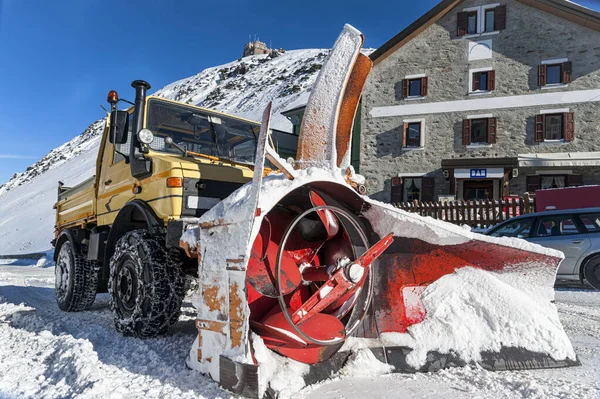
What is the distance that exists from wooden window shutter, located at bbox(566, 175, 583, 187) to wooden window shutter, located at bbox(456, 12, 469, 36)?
8.88 metres

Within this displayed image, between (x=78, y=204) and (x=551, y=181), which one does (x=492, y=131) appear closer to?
(x=551, y=181)

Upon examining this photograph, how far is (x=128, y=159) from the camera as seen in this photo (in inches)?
174

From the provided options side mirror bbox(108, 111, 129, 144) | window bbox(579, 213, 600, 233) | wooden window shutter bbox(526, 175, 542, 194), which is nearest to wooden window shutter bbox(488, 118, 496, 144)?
wooden window shutter bbox(526, 175, 542, 194)

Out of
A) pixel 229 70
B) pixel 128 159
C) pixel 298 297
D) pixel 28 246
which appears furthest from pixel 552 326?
pixel 229 70

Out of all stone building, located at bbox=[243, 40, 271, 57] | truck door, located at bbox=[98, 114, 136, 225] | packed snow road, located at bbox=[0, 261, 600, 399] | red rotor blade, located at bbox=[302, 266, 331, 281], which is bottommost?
packed snow road, located at bbox=[0, 261, 600, 399]

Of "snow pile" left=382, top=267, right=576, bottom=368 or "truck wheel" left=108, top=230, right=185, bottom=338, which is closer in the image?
"snow pile" left=382, top=267, right=576, bottom=368

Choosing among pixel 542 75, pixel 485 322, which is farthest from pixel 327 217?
pixel 542 75

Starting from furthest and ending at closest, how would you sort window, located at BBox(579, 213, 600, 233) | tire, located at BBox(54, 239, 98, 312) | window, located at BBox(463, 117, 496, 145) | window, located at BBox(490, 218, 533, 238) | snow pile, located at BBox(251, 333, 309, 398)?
window, located at BBox(463, 117, 496, 145), window, located at BBox(490, 218, 533, 238), window, located at BBox(579, 213, 600, 233), tire, located at BBox(54, 239, 98, 312), snow pile, located at BBox(251, 333, 309, 398)

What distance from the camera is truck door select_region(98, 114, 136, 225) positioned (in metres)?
4.43

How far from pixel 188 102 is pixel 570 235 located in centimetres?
2807

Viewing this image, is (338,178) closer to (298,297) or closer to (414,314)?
(298,297)

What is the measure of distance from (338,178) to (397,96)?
73.3 ft

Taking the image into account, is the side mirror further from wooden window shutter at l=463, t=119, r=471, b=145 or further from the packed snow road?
wooden window shutter at l=463, t=119, r=471, b=145

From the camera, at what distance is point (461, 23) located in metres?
23.1
